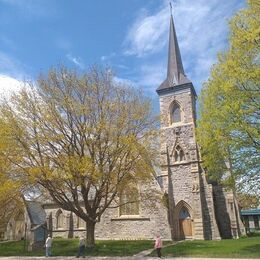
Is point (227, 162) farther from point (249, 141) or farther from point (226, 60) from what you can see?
point (226, 60)

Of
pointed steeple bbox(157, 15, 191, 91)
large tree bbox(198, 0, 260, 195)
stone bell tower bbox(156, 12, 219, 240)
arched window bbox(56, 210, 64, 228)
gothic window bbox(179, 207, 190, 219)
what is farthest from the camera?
arched window bbox(56, 210, 64, 228)

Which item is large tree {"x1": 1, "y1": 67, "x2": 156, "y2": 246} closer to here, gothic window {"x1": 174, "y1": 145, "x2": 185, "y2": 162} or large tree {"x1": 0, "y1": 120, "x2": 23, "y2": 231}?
large tree {"x1": 0, "y1": 120, "x2": 23, "y2": 231}

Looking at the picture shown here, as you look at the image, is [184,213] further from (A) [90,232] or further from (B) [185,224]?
(A) [90,232]

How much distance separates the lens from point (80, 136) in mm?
22188

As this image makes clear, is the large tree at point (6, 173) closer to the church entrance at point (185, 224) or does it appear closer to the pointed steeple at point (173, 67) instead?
the church entrance at point (185, 224)

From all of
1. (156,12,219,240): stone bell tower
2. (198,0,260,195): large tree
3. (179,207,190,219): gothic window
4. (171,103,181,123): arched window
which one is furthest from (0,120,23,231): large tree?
(171,103,181,123): arched window

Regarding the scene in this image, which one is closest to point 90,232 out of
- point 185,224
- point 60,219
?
point 185,224

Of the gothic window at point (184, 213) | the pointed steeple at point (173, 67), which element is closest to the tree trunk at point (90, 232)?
the gothic window at point (184, 213)

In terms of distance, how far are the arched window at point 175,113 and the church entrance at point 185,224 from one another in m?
9.30

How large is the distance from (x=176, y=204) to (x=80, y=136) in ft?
42.8

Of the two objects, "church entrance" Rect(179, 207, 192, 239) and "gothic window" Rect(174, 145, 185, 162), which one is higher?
"gothic window" Rect(174, 145, 185, 162)

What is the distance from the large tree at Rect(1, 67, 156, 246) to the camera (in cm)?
1994

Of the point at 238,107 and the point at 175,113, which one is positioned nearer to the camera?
the point at 238,107

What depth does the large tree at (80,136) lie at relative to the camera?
19938 mm
